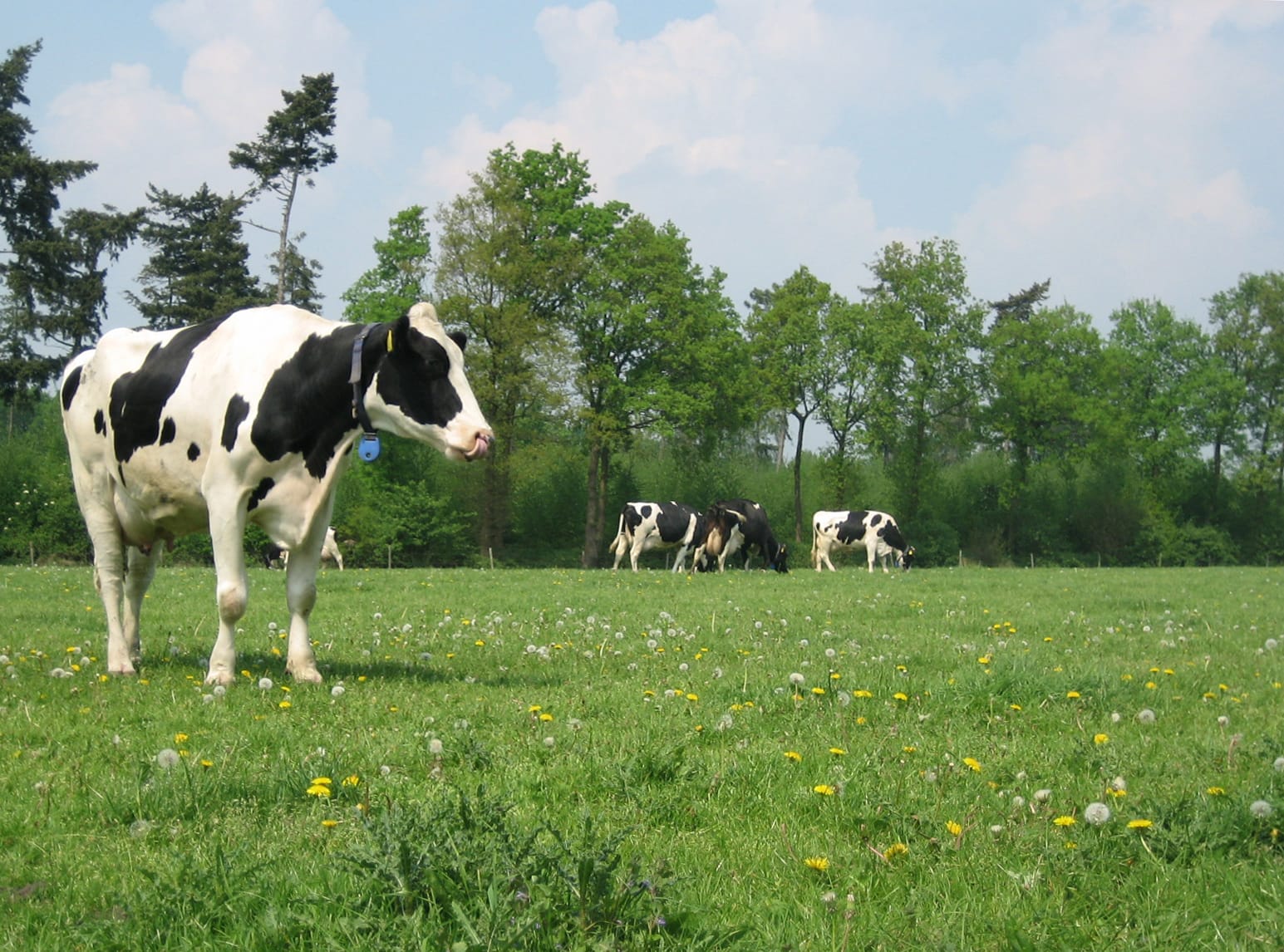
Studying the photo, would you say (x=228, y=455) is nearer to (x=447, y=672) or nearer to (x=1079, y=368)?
(x=447, y=672)

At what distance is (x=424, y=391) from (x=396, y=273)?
49.1 m

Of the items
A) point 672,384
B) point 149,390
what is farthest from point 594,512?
point 149,390

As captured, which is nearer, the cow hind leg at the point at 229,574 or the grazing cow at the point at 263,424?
the cow hind leg at the point at 229,574

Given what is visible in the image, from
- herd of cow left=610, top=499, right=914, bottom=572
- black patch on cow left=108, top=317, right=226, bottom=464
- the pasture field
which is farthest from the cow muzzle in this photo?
herd of cow left=610, top=499, right=914, bottom=572

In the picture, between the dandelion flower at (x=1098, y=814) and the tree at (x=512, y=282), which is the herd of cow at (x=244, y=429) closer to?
the dandelion flower at (x=1098, y=814)

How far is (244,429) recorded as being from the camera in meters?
8.35

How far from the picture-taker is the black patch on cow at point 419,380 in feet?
27.6

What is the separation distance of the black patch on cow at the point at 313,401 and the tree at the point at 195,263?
4512cm

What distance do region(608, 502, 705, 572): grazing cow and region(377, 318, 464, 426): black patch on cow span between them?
110ft

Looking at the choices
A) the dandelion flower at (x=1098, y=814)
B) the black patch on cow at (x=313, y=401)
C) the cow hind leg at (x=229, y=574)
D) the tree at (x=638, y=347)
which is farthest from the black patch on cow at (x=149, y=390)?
the tree at (x=638, y=347)

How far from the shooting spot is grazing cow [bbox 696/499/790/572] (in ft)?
131

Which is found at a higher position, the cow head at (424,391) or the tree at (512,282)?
the tree at (512,282)

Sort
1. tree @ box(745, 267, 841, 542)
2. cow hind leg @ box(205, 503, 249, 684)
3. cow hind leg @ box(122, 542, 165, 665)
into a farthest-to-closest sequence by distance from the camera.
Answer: tree @ box(745, 267, 841, 542)
cow hind leg @ box(122, 542, 165, 665)
cow hind leg @ box(205, 503, 249, 684)

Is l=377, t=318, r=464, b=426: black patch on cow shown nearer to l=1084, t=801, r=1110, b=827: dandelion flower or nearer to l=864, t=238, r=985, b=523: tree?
l=1084, t=801, r=1110, b=827: dandelion flower
